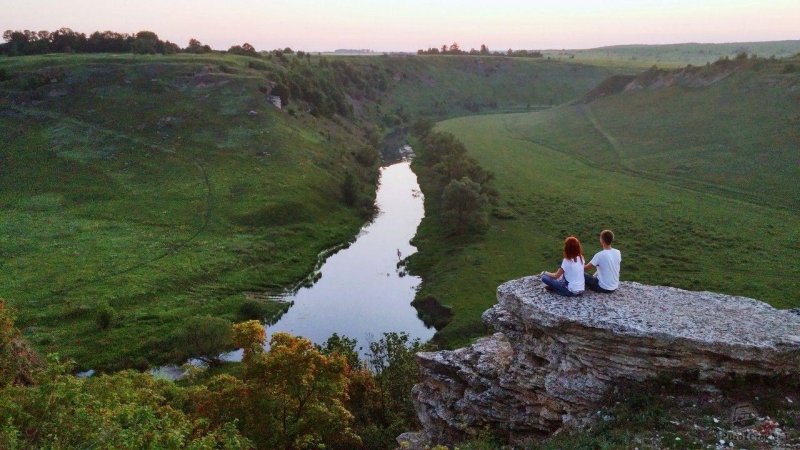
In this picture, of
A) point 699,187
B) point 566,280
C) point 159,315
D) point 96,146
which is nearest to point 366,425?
point 566,280

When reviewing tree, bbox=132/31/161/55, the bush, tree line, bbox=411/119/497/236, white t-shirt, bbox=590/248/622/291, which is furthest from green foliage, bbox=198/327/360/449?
tree, bbox=132/31/161/55

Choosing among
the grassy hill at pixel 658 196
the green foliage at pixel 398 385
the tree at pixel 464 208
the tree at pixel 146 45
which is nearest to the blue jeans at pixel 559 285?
the green foliage at pixel 398 385

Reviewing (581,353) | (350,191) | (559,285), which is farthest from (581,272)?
(350,191)

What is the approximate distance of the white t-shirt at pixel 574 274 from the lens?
21156 mm

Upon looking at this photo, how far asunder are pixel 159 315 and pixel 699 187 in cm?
7570

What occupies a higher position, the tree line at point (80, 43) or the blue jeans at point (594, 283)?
the tree line at point (80, 43)

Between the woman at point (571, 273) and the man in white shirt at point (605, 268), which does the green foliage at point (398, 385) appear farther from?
the man in white shirt at point (605, 268)

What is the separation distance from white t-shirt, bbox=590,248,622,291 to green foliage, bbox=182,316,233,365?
109ft

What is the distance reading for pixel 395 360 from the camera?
1404 inches

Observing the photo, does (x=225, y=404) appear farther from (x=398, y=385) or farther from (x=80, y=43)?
(x=80, y=43)

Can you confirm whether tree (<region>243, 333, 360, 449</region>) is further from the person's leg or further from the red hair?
the red hair

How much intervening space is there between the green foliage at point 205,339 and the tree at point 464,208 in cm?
3472

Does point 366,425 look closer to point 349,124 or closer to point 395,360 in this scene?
point 395,360

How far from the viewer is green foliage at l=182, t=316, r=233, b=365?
→ 46.6m
